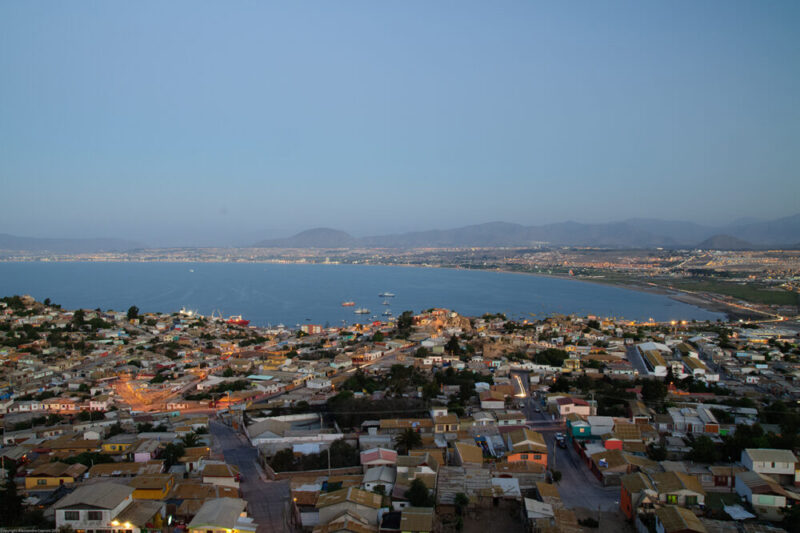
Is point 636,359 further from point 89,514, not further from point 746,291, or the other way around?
point 746,291

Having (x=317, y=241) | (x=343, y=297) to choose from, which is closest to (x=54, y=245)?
(x=317, y=241)

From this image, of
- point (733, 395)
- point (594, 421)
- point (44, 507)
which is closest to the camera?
point (44, 507)

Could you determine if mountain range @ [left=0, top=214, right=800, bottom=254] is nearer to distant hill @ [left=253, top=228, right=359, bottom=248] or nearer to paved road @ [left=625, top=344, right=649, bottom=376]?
distant hill @ [left=253, top=228, right=359, bottom=248]

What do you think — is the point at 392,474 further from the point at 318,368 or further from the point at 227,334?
the point at 227,334

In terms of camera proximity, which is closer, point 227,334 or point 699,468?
point 699,468

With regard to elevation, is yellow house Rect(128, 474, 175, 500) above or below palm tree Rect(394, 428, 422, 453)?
above

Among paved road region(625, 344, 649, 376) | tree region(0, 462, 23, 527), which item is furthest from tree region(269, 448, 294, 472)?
paved road region(625, 344, 649, 376)

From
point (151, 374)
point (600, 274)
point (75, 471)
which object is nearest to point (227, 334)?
point (151, 374)
